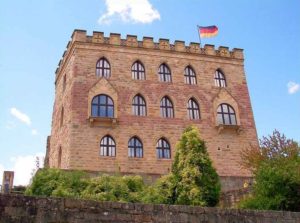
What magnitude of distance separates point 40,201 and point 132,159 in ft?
58.0

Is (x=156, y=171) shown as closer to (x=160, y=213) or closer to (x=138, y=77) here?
(x=138, y=77)

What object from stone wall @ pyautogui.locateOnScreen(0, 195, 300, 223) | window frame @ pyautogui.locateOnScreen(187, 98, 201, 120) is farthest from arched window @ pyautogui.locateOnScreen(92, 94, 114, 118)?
stone wall @ pyautogui.locateOnScreen(0, 195, 300, 223)

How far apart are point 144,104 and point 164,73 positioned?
3221 mm

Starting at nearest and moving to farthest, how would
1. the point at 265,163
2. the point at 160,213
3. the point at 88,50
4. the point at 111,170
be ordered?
the point at 160,213 < the point at 265,163 < the point at 111,170 < the point at 88,50

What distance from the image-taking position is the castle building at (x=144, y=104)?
2572 centimetres

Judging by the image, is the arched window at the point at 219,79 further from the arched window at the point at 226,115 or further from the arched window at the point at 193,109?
the arched window at the point at 193,109

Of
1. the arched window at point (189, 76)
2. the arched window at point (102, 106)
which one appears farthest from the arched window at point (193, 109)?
the arched window at point (102, 106)

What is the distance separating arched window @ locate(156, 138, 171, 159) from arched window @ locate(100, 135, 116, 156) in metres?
3.06

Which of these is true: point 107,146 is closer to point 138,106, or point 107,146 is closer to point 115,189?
point 138,106

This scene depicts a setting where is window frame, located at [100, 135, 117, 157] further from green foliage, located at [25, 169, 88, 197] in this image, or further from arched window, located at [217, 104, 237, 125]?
arched window, located at [217, 104, 237, 125]

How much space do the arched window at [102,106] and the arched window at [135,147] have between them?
222 cm

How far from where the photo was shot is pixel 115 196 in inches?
695

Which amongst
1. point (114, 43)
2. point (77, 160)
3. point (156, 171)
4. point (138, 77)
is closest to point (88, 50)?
point (114, 43)

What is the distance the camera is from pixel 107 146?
1015 inches
